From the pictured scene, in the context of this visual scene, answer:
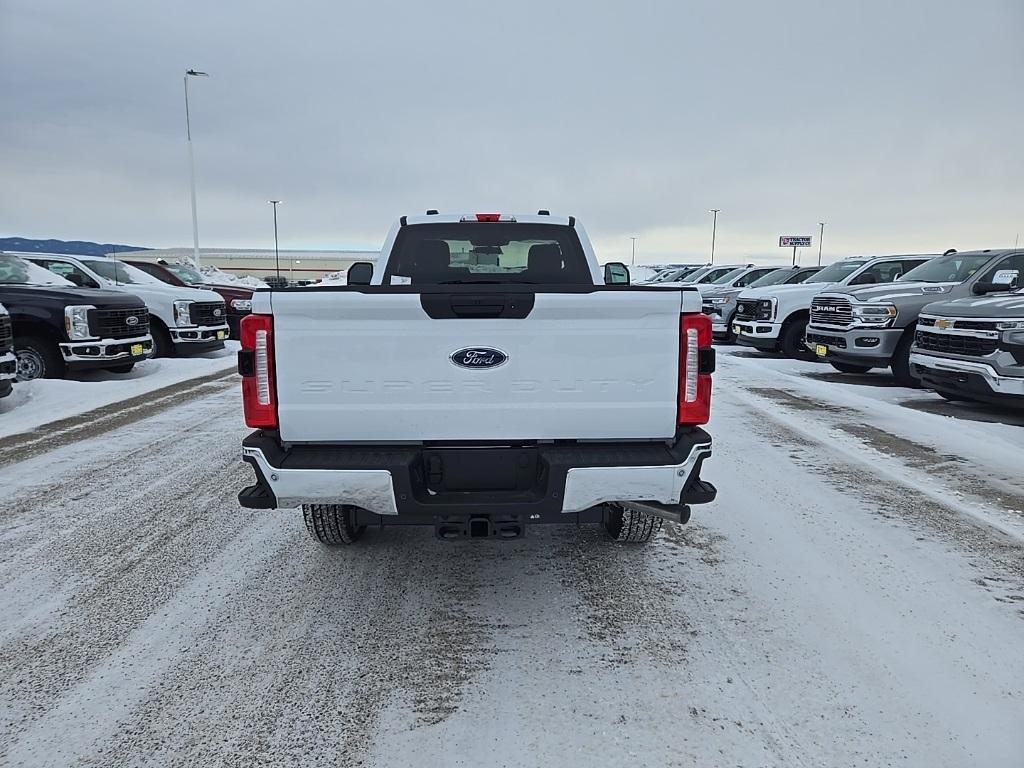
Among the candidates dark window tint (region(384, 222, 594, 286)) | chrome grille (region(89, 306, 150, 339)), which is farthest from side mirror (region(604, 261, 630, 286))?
chrome grille (region(89, 306, 150, 339))

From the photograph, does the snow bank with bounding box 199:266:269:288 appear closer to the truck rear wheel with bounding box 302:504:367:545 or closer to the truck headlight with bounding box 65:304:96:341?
the truck headlight with bounding box 65:304:96:341

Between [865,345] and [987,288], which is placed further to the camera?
[865,345]

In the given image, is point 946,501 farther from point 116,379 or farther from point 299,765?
point 116,379

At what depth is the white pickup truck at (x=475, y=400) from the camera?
9.59ft

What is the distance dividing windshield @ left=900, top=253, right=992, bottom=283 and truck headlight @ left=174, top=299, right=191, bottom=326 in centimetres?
1224

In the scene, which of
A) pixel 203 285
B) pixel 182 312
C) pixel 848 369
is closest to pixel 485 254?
pixel 848 369

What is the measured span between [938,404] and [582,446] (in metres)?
7.59

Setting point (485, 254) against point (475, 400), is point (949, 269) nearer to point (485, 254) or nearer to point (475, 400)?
point (485, 254)

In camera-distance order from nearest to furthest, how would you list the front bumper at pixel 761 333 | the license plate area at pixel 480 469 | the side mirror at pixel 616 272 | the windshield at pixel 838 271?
the license plate area at pixel 480 469
the side mirror at pixel 616 272
the front bumper at pixel 761 333
the windshield at pixel 838 271

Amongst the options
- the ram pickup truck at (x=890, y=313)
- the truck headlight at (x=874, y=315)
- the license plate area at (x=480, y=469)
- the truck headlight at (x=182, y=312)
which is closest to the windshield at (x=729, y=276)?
the ram pickup truck at (x=890, y=313)

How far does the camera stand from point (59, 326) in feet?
31.4

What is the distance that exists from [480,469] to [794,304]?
39.7 feet

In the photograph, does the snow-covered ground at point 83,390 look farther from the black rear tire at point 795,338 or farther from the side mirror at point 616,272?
the black rear tire at point 795,338

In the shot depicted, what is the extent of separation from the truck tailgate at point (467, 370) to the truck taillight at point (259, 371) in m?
0.04
